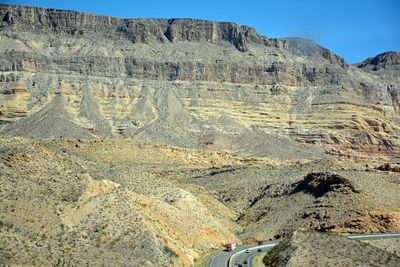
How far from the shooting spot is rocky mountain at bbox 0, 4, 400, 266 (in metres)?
34.2

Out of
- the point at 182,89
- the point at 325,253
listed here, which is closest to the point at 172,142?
the point at 182,89

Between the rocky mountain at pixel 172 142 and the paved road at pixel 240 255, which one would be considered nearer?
the rocky mountain at pixel 172 142

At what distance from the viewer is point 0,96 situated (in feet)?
476

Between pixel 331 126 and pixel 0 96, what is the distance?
84459 millimetres

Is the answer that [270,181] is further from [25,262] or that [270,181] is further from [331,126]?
[331,126]

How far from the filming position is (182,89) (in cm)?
16712

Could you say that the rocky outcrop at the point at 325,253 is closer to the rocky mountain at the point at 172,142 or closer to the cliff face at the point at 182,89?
the rocky mountain at the point at 172,142

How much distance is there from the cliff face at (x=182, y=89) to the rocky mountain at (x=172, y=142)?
0.48 meters

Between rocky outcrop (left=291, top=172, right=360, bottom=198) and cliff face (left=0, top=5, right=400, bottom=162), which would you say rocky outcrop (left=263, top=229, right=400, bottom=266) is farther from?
cliff face (left=0, top=5, right=400, bottom=162)

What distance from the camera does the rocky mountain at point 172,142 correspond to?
3419 cm

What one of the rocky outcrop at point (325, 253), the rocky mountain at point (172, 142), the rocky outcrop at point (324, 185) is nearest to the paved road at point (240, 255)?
the rocky mountain at point (172, 142)

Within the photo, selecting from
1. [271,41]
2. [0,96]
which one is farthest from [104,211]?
[271,41]

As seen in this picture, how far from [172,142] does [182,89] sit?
127 feet

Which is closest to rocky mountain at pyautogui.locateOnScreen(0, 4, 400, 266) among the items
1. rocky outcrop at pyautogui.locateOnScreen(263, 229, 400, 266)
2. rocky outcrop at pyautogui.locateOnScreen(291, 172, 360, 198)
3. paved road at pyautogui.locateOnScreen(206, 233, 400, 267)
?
rocky outcrop at pyautogui.locateOnScreen(291, 172, 360, 198)
